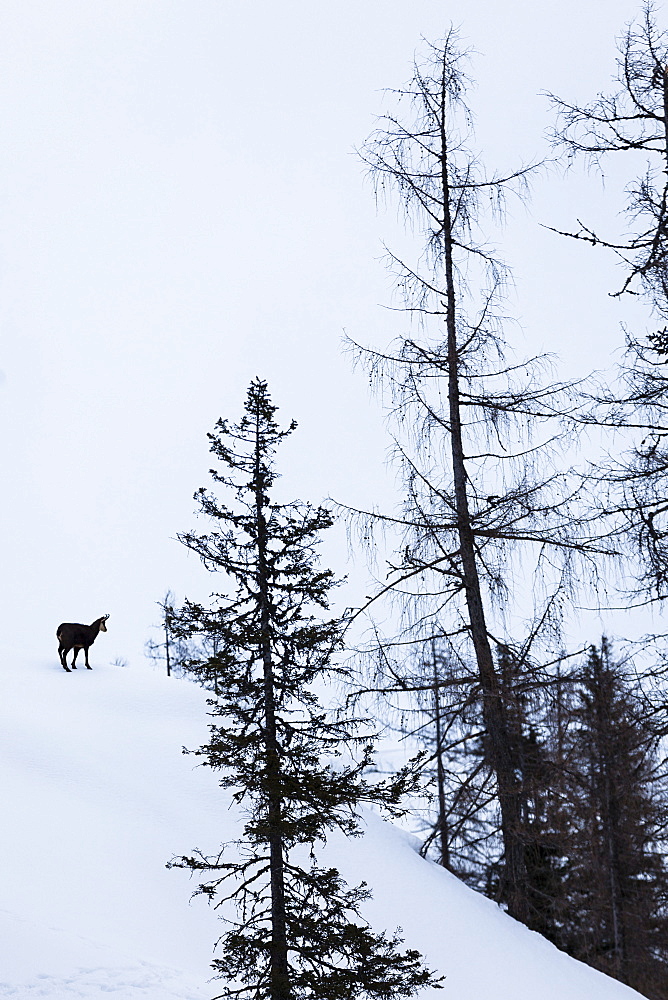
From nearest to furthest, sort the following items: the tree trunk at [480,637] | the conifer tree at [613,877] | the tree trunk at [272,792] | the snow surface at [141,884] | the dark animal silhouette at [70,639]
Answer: the tree trunk at [272,792]
the snow surface at [141,884]
the tree trunk at [480,637]
the conifer tree at [613,877]
the dark animal silhouette at [70,639]

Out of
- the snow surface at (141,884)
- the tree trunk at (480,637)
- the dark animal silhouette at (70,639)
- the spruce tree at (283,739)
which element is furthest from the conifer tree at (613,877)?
the dark animal silhouette at (70,639)

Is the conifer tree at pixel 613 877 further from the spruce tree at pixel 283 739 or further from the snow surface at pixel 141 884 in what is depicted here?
the spruce tree at pixel 283 739

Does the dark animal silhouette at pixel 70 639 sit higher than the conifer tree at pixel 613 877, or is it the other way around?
the dark animal silhouette at pixel 70 639

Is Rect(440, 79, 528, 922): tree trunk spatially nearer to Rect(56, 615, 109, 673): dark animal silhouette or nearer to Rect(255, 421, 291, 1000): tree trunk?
Rect(255, 421, 291, 1000): tree trunk

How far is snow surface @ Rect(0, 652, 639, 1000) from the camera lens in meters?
7.18

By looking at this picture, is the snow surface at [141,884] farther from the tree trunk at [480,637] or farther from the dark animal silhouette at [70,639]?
the dark animal silhouette at [70,639]

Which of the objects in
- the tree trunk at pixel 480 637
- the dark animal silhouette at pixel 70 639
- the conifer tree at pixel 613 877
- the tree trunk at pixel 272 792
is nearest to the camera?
the tree trunk at pixel 272 792

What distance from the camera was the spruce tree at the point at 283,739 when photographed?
626 cm

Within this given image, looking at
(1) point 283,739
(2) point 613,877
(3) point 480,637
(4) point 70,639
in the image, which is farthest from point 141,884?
(2) point 613,877

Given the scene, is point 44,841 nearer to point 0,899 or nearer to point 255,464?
point 0,899

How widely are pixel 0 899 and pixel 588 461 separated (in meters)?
7.10

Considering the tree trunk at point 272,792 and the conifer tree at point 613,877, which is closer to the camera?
the tree trunk at point 272,792

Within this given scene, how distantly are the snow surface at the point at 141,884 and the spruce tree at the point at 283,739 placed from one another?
1031 mm

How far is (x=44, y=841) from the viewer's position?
29.2ft
